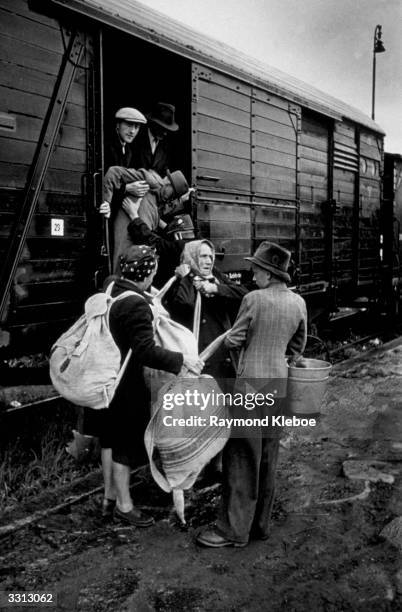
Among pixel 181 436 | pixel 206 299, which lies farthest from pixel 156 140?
pixel 181 436

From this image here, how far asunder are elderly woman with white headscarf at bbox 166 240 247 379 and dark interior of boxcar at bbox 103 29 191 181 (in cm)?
160

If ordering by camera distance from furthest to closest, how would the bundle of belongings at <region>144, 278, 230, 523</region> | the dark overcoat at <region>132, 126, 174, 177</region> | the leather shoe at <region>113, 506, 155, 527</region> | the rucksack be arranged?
the dark overcoat at <region>132, 126, 174, 177</region>, the leather shoe at <region>113, 506, 155, 527</region>, the bundle of belongings at <region>144, 278, 230, 523</region>, the rucksack

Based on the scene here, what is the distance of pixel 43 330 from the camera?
165 inches

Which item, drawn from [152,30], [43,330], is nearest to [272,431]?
[43,330]

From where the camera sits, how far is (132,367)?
137 inches

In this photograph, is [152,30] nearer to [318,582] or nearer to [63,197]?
[63,197]

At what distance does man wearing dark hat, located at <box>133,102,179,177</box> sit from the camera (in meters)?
4.88

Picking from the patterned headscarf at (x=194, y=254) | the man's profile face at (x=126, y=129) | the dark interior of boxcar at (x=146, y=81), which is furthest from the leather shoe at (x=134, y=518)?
the dark interior of boxcar at (x=146, y=81)

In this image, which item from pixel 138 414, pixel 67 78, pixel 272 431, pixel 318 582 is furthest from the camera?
pixel 67 78

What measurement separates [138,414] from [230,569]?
1023 millimetres

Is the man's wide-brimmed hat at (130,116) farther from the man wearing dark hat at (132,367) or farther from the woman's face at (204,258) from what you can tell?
the man wearing dark hat at (132,367)

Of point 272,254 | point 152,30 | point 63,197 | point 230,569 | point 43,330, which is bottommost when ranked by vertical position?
point 230,569

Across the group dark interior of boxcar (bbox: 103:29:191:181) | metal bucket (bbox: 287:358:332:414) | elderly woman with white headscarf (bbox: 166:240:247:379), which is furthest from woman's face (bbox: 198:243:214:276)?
metal bucket (bbox: 287:358:332:414)

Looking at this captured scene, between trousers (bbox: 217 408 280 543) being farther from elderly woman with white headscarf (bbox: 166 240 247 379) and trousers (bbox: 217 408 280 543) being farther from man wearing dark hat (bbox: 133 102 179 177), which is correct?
man wearing dark hat (bbox: 133 102 179 177)
